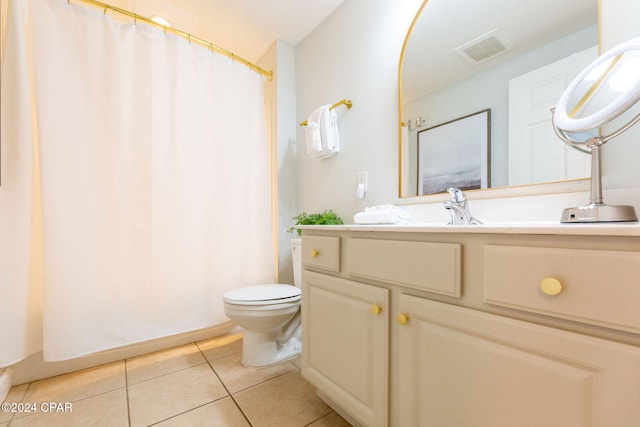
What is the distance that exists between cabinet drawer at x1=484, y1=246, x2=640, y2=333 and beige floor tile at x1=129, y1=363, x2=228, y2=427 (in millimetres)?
1267

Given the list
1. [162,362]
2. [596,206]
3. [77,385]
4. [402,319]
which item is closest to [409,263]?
[402,319]

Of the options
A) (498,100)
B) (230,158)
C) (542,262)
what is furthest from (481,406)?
(230,158)

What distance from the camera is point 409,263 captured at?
729 mm

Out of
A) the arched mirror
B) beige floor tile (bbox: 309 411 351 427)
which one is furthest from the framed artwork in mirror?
beige floor tile (bbox: 309 411 351 427)

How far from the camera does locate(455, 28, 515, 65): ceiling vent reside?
985mm

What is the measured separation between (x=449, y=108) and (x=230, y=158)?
1334 millimetres

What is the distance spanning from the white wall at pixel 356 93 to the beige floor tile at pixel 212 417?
108cm

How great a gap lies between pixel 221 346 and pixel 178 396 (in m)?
0.51

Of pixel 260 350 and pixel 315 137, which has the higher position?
pixel 315 137

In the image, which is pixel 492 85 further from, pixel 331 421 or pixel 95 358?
pixel 95 358

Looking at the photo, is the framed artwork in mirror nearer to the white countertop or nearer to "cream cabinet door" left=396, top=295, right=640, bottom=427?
the white countertop

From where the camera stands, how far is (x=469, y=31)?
1.08 metres

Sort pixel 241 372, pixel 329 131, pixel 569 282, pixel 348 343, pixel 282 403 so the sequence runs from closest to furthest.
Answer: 1. pixel 569 282
2. pixel 348 343
3. pixel 282 403
4. pixel 241 372
5. pixel 329 131

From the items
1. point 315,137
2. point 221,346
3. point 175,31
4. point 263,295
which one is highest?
point 175,31
